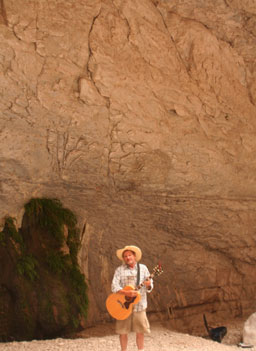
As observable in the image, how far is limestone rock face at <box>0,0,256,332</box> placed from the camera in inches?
189

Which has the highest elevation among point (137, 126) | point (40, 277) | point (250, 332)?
point (137, 126)

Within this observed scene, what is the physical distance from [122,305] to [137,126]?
2537mm

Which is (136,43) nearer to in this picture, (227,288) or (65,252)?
(65,252)

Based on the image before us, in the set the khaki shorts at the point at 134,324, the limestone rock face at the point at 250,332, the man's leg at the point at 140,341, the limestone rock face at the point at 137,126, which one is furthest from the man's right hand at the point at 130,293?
the limestone rock face at the point at 250,332

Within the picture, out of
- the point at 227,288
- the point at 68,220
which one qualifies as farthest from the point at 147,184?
the point at 227,288

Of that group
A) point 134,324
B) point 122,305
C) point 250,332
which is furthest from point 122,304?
point 250,332

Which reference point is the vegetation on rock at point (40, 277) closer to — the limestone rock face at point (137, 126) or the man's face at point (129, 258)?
the limestone rock face at point (137, 126)

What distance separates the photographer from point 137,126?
5.42 metres

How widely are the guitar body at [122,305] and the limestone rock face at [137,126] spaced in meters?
2.31

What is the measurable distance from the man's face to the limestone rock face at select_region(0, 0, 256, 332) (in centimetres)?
203

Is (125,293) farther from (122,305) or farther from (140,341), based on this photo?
(140,341)

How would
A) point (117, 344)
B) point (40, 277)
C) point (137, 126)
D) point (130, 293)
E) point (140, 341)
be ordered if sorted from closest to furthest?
1. point (130, 293)
2. point (140, 341)
3. point (117, 344)
4. point (137, 126)
5. point (40, 277)

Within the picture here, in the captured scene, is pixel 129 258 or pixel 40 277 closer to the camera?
pixel 129 258

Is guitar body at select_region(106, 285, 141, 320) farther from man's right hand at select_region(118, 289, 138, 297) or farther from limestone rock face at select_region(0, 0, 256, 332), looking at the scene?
limestone rock face at select_region(0, 0, 256, 332)
